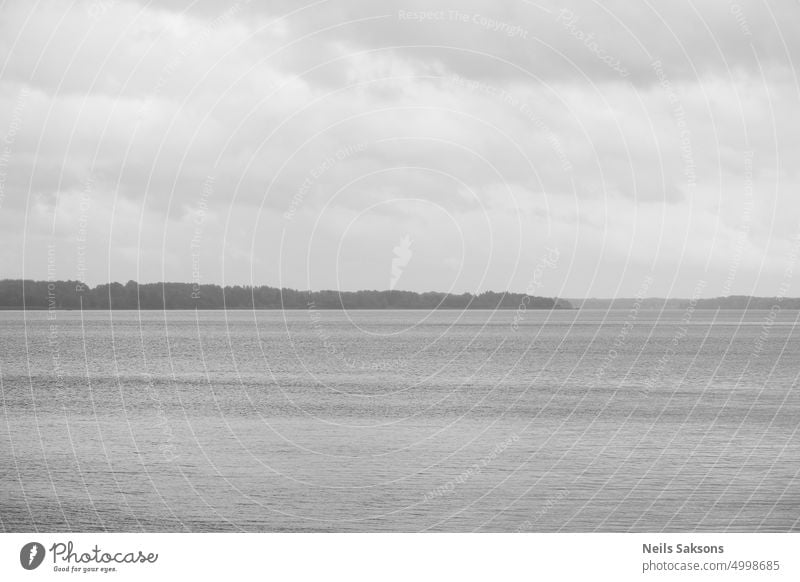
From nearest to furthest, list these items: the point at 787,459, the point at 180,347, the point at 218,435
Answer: the point at 787,459
the point at 218,435
the point at 180,347

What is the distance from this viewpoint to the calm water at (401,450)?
41.8 m

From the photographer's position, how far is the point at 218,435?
70812mm

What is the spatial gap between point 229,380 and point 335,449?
59319 millimetres

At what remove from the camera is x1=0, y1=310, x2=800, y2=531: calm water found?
4181cm

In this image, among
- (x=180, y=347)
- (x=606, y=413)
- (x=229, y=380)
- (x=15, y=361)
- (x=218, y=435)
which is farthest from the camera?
(x=180, y=347)

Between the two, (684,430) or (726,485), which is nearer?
(726,485)

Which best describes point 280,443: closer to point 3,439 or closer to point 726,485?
point 3,439

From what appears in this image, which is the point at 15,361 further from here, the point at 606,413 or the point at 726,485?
the point at 726,485

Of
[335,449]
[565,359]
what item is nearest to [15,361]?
[565,359]

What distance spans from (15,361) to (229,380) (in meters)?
55.7

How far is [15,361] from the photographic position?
516ft

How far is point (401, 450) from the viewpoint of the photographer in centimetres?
6259
